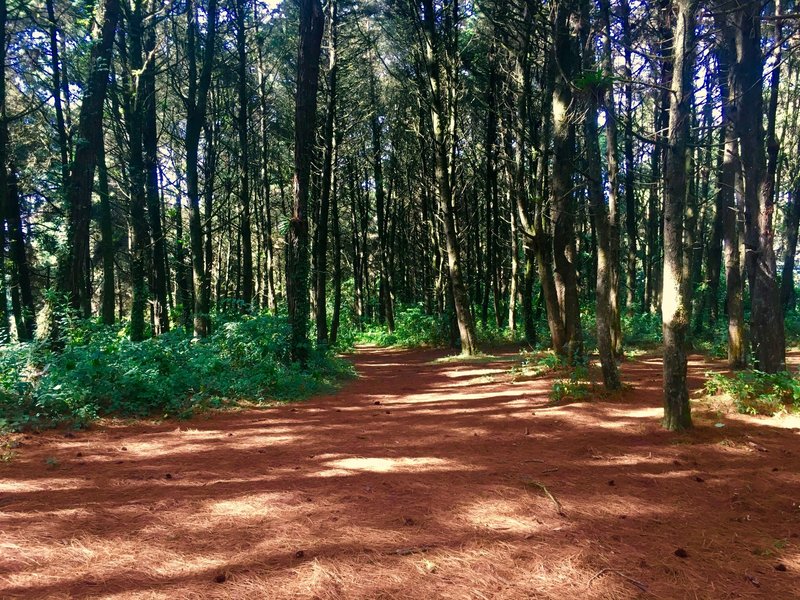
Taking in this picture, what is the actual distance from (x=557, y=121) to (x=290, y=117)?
13.8 metres

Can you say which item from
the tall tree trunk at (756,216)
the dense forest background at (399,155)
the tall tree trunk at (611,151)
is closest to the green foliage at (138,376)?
the dense forest background at (399,155)

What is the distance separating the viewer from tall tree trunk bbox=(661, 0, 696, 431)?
5433 millimetres

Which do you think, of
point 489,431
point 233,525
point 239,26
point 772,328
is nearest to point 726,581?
point 233,525

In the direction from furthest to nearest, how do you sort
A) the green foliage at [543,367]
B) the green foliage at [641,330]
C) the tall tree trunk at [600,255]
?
the green foliage at [641,330], the green foliage at [543,367], the tall tree trunk at [600,255]

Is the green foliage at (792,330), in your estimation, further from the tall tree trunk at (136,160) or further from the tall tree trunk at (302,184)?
the tall tree trunk at (136,160)

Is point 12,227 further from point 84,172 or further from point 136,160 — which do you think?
point 84,172

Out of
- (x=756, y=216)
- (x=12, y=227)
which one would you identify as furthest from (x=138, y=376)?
(x=756, y=216)

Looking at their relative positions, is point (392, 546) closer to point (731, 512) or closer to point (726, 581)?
point (726, 581)

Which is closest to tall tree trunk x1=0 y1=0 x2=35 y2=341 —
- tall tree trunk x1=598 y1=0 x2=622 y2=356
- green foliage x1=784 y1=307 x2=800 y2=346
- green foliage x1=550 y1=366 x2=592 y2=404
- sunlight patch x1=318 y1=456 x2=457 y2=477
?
sunlight patch x1=318 y1=456 x2=457 y2=477

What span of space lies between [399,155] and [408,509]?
23551 mm

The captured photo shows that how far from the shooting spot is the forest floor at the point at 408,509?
2.73 metres

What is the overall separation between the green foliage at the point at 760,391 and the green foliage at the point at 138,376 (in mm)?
6851

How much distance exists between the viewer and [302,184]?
11.5m

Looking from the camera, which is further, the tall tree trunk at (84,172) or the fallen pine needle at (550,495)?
→ the tall tree trunk at (84,172)
